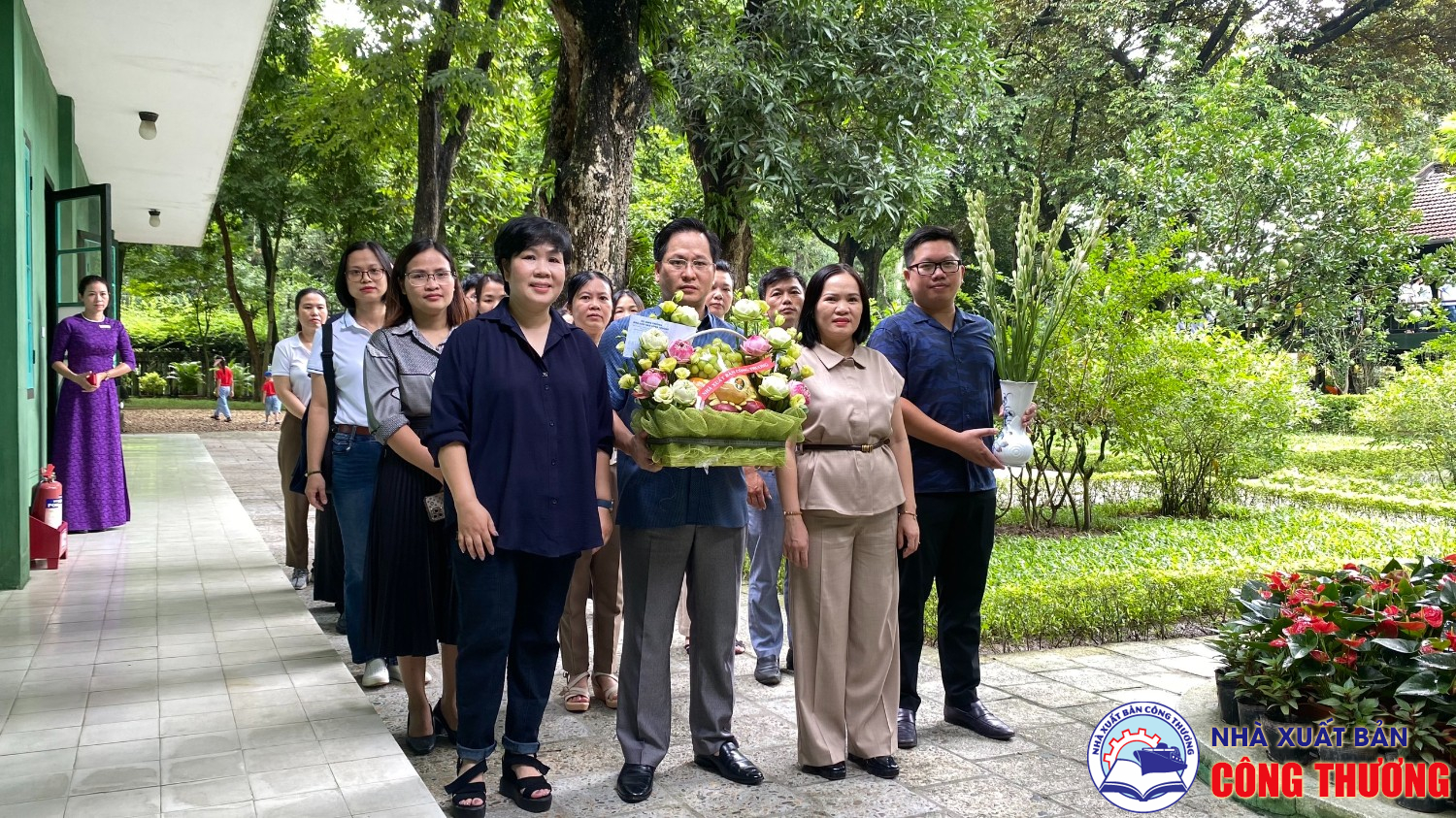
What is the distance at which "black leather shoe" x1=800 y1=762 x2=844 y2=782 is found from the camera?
3697 millimetres

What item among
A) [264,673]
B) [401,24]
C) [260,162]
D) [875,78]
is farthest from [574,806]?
[260,162]

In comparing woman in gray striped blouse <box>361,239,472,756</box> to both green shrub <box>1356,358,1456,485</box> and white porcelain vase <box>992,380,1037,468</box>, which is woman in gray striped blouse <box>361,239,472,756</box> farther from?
green shrub <box>1356,358,1456,485</box>

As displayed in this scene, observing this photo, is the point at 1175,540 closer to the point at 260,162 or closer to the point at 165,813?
the point at 165,813

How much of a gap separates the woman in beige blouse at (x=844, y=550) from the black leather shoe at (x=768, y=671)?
3.60 feet

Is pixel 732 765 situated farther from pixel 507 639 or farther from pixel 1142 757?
pixel 1142 757

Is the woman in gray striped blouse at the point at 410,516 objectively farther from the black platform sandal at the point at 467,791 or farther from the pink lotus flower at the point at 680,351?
the pink lotus flower at the point at 680,351

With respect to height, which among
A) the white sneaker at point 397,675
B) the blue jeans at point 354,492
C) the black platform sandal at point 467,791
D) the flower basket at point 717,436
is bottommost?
the white sneaker at point 397,675

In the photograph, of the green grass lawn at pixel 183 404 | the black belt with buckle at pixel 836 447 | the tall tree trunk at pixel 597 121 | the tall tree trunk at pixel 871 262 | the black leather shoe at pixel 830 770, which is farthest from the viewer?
the green grass lawn at pixel 183 404

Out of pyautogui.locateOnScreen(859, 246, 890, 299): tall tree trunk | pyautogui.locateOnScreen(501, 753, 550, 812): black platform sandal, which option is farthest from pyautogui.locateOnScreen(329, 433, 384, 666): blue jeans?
pyautogui.locateOnScreen(859, 246, 890, 299): tall tree trunk

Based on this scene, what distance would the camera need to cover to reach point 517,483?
10.7 ft

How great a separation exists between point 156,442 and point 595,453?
17.7 m

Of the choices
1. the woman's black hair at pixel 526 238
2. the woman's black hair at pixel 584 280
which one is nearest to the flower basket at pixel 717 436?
the woman's black hair at pixel 526 238

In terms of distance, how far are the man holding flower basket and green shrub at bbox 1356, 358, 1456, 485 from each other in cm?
1172

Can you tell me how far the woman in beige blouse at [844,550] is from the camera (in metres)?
3.75
